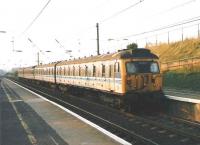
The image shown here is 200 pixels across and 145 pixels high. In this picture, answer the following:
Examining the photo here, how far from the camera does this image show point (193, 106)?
19.1 m

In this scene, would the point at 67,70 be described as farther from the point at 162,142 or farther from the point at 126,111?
the point at 162,142

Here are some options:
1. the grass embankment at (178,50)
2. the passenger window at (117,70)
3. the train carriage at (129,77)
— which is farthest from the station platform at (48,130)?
the grass embankment at (178,50)

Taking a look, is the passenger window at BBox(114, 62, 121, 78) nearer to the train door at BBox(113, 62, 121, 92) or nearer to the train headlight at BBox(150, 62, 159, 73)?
the train door at BBox(113, 62, 121, 92)

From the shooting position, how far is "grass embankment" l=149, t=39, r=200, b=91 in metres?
38.4

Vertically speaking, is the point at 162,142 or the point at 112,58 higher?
the point at 112,58

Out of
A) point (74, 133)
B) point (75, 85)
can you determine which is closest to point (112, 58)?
point (74, 133)

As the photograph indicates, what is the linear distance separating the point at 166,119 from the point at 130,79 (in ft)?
9.00

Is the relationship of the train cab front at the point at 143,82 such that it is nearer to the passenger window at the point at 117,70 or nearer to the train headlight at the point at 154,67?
the train headlight at the point at 154,67

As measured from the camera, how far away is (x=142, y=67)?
20766mm

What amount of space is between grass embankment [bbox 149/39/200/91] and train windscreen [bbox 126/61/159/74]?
1471 cm

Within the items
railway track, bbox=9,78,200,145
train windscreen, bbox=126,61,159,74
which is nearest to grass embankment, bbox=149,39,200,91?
train windscreen, bbox=126,61,159,74

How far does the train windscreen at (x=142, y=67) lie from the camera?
66.9 feet

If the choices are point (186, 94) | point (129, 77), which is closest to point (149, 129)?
point (129, 77)

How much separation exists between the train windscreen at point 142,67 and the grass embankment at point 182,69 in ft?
48.3
